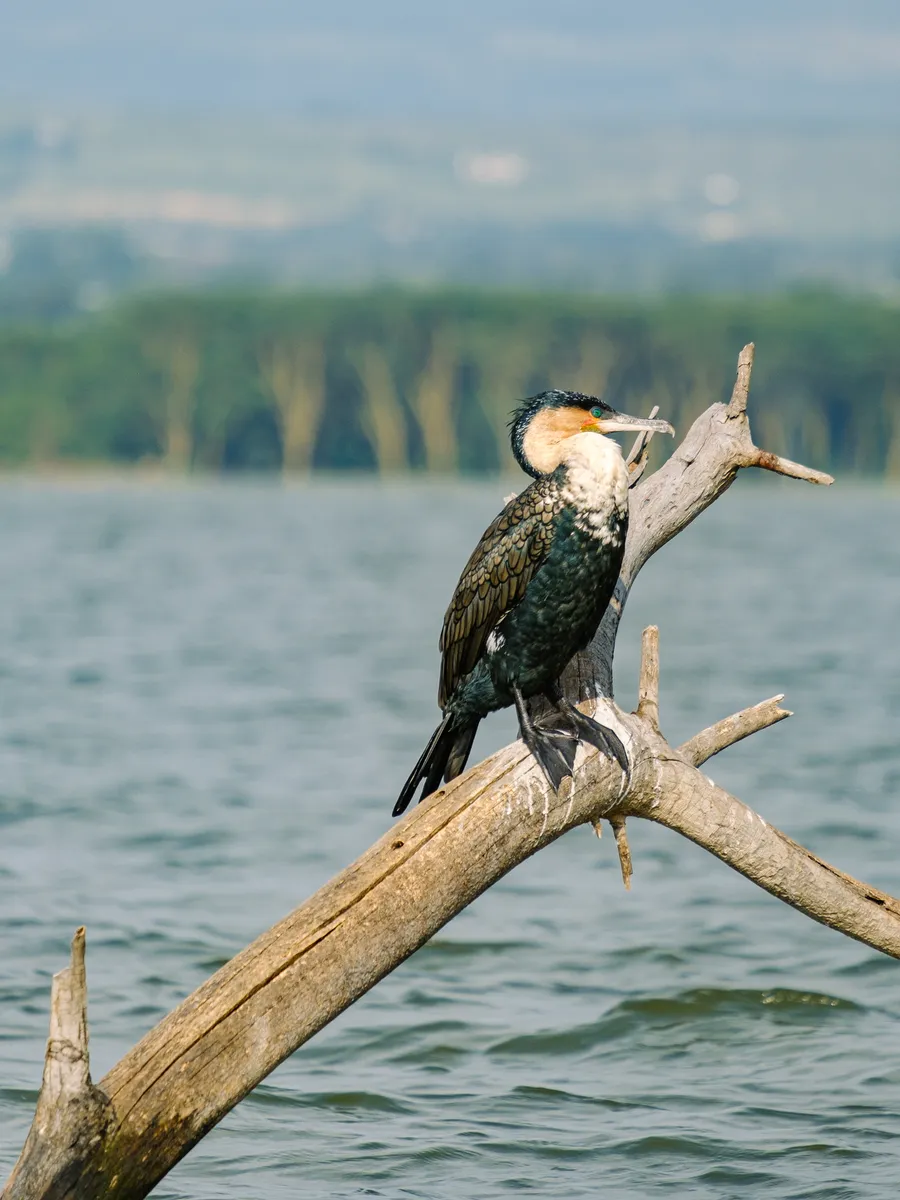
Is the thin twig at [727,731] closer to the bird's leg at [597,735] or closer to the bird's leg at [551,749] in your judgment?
the bird's leg at [597,735]

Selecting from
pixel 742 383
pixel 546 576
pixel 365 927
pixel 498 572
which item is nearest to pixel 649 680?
pixel 546 576

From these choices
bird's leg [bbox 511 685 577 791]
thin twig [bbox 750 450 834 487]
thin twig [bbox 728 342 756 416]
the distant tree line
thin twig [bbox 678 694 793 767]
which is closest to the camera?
bird's leg [bbox 511 685 577 791]

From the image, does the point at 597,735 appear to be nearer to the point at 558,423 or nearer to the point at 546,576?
the point at 546,576

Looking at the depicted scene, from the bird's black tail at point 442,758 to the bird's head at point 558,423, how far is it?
2.22 feet

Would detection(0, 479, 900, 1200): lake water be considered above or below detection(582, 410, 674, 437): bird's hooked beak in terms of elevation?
below

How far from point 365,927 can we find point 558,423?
4.44 ft

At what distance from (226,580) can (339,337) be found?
50026 mm

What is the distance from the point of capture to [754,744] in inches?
527

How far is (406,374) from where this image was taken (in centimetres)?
7956

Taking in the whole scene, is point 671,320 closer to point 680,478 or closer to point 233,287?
point 233,287

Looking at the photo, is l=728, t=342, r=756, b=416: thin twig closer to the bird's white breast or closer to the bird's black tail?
the bird's white breast

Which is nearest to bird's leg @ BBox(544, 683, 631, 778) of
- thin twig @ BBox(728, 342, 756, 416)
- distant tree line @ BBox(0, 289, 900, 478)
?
thin twig @ BBox(728, 342, 756, 416)

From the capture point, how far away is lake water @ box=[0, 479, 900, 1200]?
5.68 m

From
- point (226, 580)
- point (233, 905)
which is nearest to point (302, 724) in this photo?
point (233, 905)
